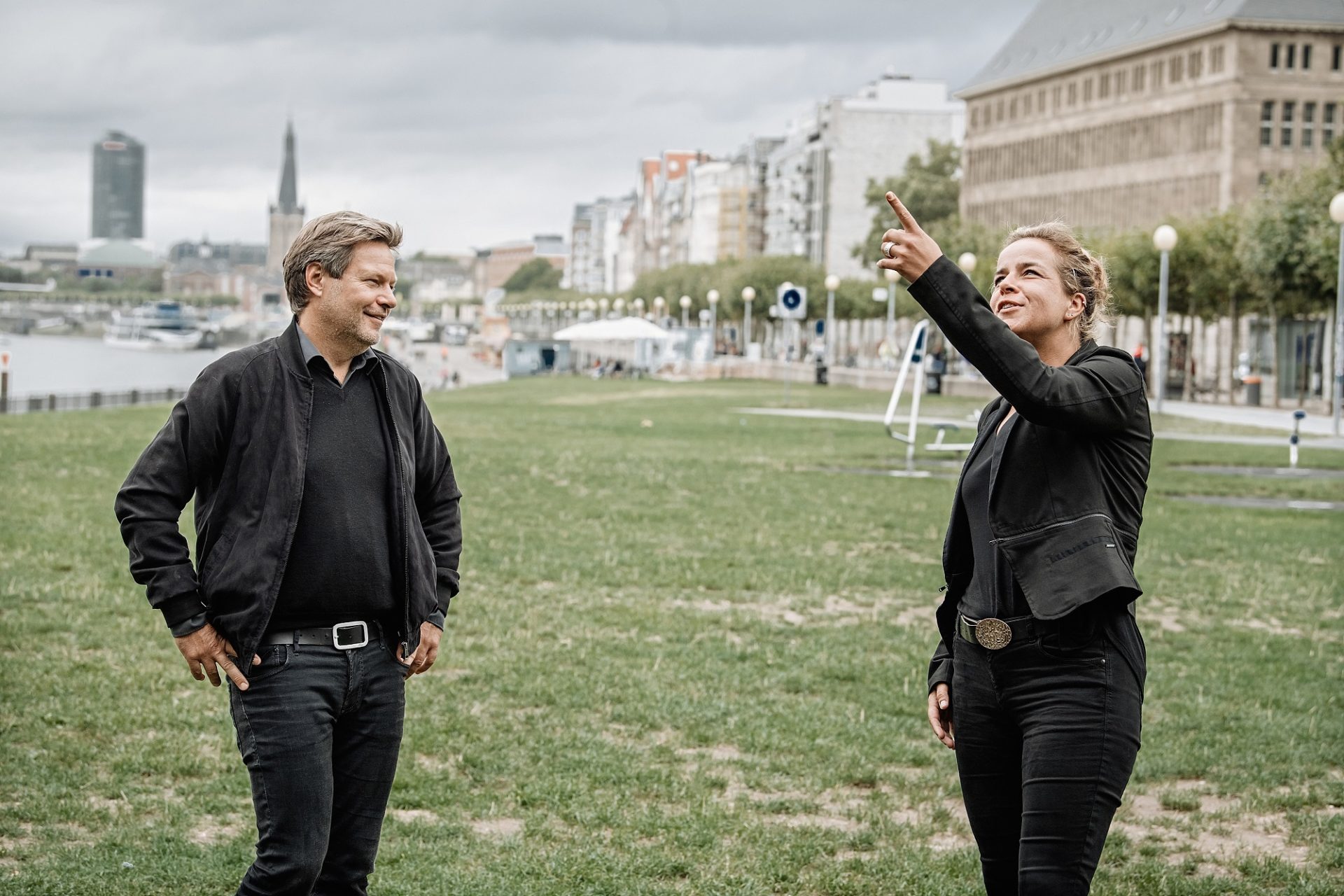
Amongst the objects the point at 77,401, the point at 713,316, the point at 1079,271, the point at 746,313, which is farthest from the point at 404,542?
the point at 746,313

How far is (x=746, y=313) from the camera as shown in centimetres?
9481

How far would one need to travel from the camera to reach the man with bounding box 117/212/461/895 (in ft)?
13.8

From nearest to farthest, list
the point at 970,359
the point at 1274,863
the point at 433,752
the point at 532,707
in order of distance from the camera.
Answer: the point at 970,359, the point at 1274,863, the point at 433,752, the point at 532,707

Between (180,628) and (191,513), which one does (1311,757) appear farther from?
(191,513)

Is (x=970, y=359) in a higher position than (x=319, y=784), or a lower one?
higher

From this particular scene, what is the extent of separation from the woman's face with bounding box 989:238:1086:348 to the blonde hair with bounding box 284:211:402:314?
157 centimetres

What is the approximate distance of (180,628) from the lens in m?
4.22

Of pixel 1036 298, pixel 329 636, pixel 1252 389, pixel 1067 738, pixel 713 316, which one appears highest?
pixel 713 316

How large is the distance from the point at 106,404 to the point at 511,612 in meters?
44.7

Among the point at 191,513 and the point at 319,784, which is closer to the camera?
the point at 319,784

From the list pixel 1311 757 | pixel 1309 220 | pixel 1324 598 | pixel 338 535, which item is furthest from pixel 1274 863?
pixel 1309 220

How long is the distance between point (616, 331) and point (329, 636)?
2768 inches

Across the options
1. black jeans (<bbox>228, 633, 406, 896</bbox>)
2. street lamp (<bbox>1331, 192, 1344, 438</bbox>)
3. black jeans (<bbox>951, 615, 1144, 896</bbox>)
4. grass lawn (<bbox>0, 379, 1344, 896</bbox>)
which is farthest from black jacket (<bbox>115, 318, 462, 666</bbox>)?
street lamp (<bbox>1331, 192, 1344, 438</bbox>)

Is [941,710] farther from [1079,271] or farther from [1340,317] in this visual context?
[1340,317]
